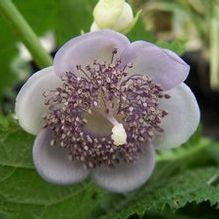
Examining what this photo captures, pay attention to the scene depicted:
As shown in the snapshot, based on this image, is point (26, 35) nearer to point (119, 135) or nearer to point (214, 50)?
point (119, 135)

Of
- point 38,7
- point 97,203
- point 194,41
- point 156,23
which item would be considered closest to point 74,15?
point 38,7

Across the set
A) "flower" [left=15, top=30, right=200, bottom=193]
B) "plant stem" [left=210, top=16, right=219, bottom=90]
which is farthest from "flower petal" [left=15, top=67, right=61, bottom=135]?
"plant stem" [left=210, top=16, right=219, bottom=90]

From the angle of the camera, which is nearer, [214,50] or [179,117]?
[179,117]

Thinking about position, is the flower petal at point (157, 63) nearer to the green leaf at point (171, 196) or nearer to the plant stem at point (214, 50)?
the green leaf at point (171, 196)

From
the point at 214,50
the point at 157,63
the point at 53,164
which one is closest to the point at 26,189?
the point at 53,164

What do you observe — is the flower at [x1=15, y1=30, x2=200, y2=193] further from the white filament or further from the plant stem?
the plant stem

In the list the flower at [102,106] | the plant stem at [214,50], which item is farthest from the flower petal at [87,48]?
the plant stem at [214,50]
